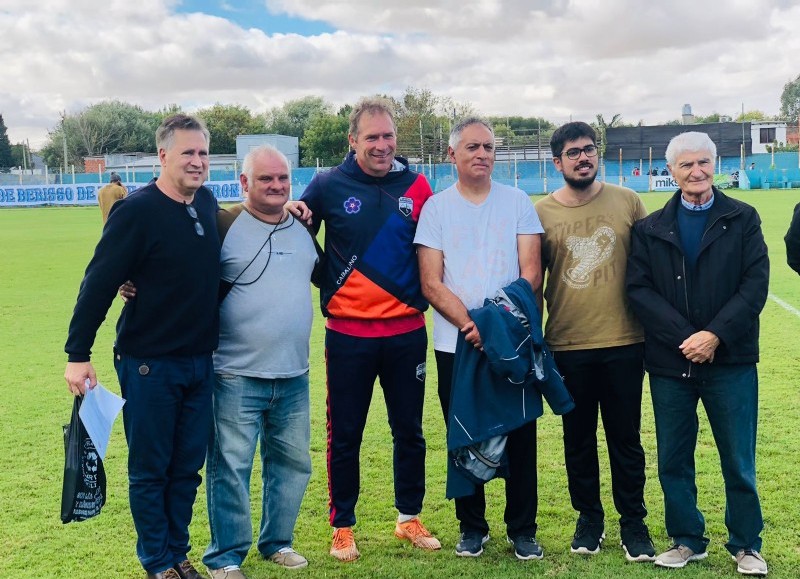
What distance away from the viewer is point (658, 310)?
151 inches

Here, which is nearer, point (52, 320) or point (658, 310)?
point (658, 310)

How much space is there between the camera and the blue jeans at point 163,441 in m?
3.67

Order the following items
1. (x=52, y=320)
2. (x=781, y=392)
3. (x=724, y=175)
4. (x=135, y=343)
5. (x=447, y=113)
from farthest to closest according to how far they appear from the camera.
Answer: (x=447, y=113) → (x=724, y=175) → (x=52, y=320) → (x=781, y=392) → (x=135, y=343)

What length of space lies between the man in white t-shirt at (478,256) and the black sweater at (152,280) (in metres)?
1.12

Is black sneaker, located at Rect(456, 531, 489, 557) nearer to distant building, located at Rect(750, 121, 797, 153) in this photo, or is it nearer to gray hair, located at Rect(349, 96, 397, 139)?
gray hair, located at Rect(349, 96, 397, 139)

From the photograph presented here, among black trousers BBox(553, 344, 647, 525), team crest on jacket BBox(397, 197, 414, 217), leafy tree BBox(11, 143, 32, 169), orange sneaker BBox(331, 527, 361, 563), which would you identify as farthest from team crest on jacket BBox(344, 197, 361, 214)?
leafy tree BBox(11, 143, 32, 169)

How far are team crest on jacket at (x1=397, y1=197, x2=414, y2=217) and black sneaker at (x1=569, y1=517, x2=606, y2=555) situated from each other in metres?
1.84

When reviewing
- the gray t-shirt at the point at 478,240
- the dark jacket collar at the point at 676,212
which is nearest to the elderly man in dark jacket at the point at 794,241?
the dark jacket collar at the point at 676,212

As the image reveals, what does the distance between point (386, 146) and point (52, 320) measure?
27.6 ft

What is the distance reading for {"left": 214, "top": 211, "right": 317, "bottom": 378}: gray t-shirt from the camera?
13.0 ft

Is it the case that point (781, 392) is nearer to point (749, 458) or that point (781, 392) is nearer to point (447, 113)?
point (749, 458)

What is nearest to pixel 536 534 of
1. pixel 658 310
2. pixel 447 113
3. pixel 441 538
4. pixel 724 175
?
pixel 441 538

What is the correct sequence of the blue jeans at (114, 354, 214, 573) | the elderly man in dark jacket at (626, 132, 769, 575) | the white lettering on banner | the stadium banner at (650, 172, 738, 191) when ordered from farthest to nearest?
the stadium banner at (650, 172, 738, 191)
the white lettering on banner
the elderly man in dark jacket at (626, 132, 769, 575)
the blue jeans at (114, 354, 214, 573)

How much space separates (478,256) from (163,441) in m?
1.75
